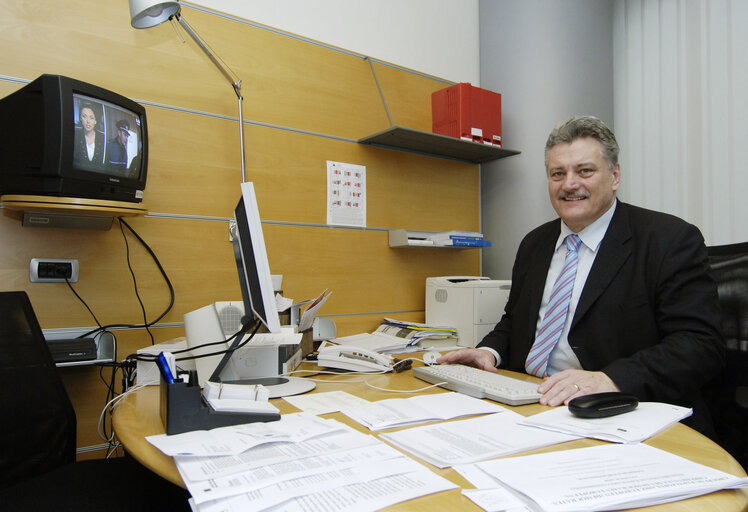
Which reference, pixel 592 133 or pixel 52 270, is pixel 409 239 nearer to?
pixel 592 133

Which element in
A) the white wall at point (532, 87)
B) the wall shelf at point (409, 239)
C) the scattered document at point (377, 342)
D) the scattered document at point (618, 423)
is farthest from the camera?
the white wall at point (532, 87)

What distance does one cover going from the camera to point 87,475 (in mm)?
1167

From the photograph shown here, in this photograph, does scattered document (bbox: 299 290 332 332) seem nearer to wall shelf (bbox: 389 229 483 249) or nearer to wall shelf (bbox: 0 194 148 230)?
wall shelf (bbox: 0 194 148 230)

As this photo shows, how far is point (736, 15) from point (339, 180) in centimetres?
192

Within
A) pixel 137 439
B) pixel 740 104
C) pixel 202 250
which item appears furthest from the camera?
pixel 740 104

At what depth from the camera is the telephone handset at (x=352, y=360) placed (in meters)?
1.49

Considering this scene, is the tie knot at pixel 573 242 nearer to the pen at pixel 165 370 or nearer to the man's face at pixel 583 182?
the man's face at pixel 583 182

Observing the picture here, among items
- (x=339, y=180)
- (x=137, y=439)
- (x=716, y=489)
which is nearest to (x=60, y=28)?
(x=339, y=180)

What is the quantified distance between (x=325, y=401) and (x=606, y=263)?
3.23 ft

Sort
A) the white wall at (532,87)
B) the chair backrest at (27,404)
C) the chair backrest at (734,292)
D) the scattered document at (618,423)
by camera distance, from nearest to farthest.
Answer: the scattered document at (618,423)
the chair backrest at (27,404)
the chair backrest at (734,292)
the white wall at (532,87)

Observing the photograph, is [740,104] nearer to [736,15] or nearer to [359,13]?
[736,15]

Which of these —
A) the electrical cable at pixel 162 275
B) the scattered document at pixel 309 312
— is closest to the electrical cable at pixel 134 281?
the electrical cable at pixel 162 275

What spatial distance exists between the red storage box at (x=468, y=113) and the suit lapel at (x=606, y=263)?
107 centimetres

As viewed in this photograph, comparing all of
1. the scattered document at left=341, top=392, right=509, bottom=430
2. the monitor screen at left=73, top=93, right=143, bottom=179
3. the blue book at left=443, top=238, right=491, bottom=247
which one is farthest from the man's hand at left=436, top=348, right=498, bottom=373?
the monitor screen at left=73, top=93, right=143, bottom=179
